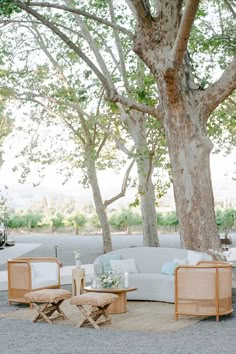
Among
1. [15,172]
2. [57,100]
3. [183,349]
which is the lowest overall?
[183,349]

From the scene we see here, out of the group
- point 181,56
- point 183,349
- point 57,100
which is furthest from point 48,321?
point 57,100

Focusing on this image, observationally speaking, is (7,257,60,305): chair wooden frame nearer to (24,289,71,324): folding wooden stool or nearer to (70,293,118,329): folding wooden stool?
(24,289,71,324): folding wooden stool

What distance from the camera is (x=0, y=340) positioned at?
295 inches

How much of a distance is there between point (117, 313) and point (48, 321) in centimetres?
109

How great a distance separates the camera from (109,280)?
941cm

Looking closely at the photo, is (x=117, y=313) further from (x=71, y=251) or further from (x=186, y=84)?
(x=71, y=251)

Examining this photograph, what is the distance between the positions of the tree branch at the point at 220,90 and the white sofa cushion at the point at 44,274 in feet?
11.2

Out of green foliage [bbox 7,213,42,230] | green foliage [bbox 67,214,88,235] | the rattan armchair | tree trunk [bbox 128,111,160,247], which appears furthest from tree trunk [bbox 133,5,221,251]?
green foliage [bbox 7,213,42,230]

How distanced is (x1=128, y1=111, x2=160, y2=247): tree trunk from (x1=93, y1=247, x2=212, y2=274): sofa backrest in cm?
603

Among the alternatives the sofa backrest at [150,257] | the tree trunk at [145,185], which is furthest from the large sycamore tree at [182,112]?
the tree trunk at [145,185]

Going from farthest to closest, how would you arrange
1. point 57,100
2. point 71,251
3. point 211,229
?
point 71,251 < point 57,100 < point 211,229

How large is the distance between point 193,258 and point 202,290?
1.50m

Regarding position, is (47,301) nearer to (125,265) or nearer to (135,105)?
(125,265)

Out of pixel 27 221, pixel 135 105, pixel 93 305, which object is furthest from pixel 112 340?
pixel 27 221
